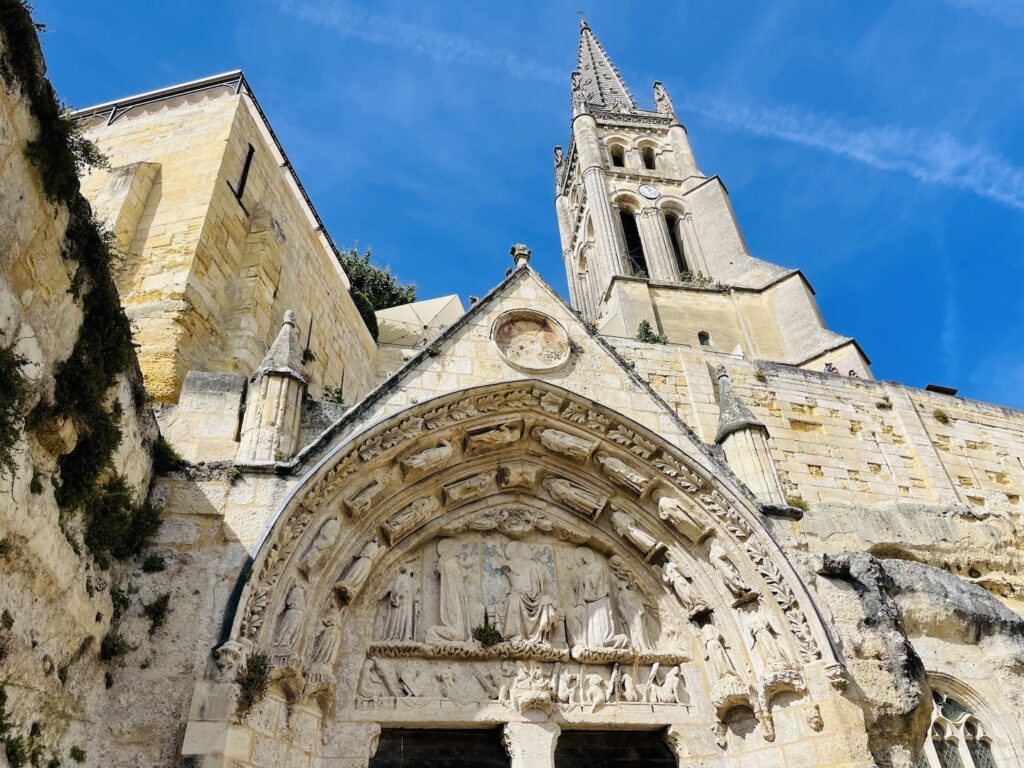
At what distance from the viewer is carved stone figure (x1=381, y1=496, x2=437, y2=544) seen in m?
6.76

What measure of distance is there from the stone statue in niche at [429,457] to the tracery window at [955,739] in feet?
18.4

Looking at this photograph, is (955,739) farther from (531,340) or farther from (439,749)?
(531,340)

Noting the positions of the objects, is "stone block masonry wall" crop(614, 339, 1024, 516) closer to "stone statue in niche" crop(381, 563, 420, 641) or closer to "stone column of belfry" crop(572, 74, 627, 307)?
"stone statue in niche" crop(381, 563, 420, 641)

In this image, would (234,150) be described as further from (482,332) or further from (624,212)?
(624,212)

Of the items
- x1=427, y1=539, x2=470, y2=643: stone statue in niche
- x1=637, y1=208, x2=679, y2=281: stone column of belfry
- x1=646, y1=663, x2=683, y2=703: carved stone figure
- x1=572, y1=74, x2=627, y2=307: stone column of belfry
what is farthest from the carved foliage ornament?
x1=637, y1=208, x2=679, y2=281: stone column of belfry

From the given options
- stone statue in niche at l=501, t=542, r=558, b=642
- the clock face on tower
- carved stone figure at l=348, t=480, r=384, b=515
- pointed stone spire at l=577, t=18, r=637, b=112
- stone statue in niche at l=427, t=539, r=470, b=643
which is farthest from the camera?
pointed stone spire at l=577, t=18, r=637, b=112

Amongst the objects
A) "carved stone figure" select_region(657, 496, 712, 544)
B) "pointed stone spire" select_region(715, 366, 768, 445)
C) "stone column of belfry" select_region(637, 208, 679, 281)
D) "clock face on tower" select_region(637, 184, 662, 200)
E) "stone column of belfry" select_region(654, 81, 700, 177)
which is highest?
"stone column of belfry" select_region(654, 81, 700, 177)

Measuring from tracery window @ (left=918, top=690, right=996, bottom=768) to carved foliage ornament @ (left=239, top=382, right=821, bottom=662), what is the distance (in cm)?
306

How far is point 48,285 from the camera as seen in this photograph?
421 centimetres

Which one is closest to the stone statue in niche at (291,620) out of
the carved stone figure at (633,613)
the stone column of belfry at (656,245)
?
the carved stone figure at (633,613)

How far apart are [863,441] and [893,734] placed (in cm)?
834

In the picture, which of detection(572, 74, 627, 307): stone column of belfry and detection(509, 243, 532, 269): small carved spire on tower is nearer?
detection(509, 243, 532, 269): small carved spire on tower

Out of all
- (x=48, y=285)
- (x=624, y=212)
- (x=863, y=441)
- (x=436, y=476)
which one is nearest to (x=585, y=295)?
(x=624, y=212)

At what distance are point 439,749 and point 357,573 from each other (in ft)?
4.95
